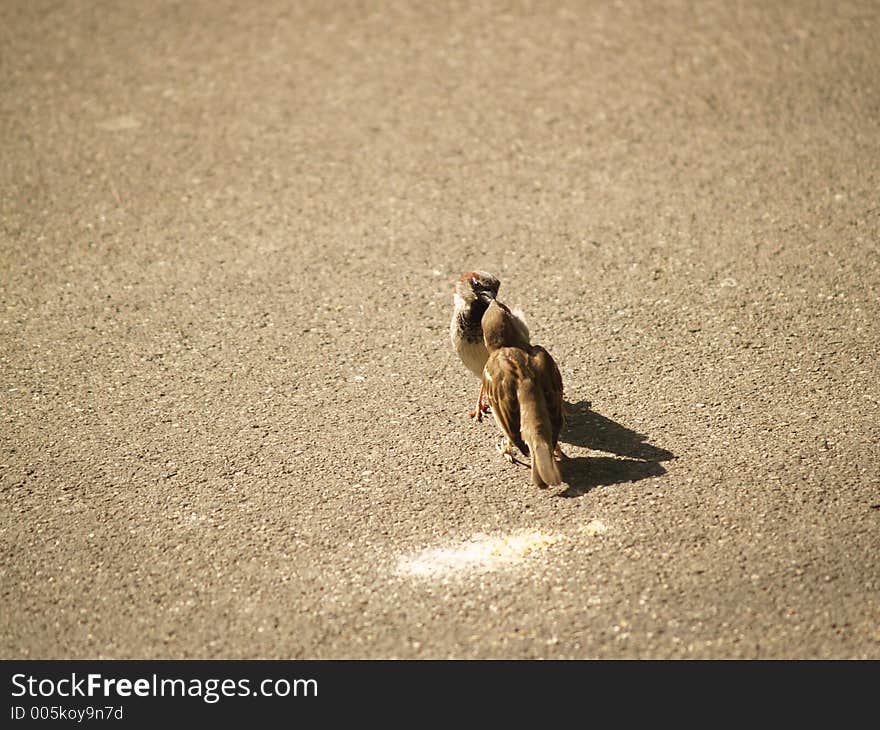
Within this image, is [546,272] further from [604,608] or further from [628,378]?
[604,608]

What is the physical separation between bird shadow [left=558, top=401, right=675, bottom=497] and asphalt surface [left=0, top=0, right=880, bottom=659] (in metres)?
0.01

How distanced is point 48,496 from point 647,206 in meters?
4.02

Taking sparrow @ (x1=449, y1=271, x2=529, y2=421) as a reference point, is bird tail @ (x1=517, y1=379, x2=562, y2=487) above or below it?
below

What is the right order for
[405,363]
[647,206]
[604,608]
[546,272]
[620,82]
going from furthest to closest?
[620,82]
[647,206]
[546,272]
[405,363]
[604,608]

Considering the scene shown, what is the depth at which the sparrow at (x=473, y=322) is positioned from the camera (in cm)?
496

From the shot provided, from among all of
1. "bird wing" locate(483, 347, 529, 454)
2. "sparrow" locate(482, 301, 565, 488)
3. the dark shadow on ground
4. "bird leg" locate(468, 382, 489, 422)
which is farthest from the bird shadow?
"bird leg" locate(468, 382, 489, 422)

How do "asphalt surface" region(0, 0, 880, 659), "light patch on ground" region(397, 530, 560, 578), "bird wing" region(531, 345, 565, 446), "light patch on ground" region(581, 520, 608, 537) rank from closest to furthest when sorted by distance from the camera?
1. "asphalt surface" region(0, 0, 880, 659)
2. "light patch on ground" region(397, 530, 560, 578)
3. "light patch on ground" region(581, 520, 608, 537)
4. "bird wing" region(531, 345, 565, 446)

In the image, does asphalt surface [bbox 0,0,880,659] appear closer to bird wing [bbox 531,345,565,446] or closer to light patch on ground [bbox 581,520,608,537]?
light patch on ground [bbox 581,520,608,537]

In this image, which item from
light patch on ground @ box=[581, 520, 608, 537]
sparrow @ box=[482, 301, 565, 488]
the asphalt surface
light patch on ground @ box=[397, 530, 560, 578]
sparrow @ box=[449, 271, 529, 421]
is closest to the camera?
the asphalt surface

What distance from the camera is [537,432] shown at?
4398mm

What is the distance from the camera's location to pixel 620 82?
8.21 meters

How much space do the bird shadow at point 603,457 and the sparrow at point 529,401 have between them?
0.14 m

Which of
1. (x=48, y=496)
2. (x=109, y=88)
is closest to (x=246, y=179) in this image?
(x=109, y=88)

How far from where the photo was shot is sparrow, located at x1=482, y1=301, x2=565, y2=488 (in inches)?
173
